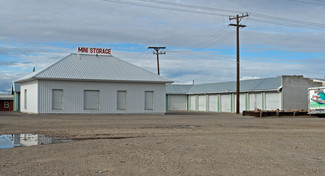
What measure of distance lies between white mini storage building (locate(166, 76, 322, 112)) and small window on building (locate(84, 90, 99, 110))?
759 inches

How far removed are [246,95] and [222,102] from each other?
4.53 meters

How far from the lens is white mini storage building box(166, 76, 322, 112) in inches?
1727

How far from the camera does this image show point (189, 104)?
61469 millimetres

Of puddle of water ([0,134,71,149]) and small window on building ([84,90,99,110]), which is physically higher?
small window on building ([84,90,99,110])

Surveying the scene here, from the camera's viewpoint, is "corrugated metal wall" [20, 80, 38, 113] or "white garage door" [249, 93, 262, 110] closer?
"corrugated metal wall" [20, 80, 38, 113]

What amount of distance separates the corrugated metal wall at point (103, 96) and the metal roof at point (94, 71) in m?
0.66

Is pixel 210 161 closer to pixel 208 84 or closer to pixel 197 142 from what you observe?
pixel 197 142

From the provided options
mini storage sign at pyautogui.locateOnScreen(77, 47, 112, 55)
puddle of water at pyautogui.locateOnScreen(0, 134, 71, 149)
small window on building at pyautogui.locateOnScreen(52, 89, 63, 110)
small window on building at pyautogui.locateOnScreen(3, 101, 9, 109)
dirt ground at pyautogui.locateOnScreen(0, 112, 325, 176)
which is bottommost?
dirt ground at pyautogui.locateOnScreen(0, 112, 325, 176)

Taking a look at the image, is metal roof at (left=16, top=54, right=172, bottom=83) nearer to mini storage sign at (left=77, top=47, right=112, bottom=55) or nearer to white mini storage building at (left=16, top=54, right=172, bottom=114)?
white mini storage building at (left=16, top=54, right=172, bottom=114)

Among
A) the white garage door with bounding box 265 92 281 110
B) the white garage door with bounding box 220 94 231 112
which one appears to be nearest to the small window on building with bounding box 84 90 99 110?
the white garage door with bounding box 265 92 281 110

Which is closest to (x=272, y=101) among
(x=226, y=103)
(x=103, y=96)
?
(x=226, y=103)

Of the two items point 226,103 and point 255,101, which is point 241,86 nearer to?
point 226,103

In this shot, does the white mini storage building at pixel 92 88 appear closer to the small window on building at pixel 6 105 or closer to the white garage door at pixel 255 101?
the white garage door at pixel 255 101

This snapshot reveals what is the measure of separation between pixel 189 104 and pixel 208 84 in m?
4.39
